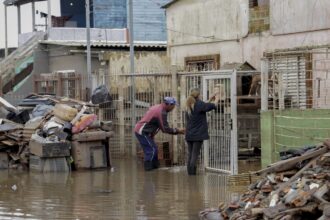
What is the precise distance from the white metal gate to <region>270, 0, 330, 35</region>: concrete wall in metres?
4.37

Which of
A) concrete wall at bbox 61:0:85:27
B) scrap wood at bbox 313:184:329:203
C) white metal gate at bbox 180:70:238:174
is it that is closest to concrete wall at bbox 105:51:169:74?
white metal gate at bbox 180:70:238:174

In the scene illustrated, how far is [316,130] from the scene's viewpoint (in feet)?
42.1

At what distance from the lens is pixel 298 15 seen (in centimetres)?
1906

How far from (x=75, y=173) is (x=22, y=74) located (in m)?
18.5

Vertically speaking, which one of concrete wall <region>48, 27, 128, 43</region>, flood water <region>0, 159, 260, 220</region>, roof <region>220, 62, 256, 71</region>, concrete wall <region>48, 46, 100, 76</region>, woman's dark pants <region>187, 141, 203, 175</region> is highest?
concrete wall <region>48, 27, 128, 43</region>

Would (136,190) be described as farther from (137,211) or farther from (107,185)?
(137,211)

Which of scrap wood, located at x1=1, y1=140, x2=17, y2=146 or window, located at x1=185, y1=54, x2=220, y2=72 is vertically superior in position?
window, located at x1=185, y1=54, x2=220, y2=72

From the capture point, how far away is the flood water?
1077 centimetres

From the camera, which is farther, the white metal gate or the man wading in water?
the man wading in water

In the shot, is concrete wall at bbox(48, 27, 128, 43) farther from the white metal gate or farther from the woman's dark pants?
the woman's dark pants

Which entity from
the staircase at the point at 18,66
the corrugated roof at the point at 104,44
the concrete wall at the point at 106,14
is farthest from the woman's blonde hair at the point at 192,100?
the concrete wall at the point at 106,14

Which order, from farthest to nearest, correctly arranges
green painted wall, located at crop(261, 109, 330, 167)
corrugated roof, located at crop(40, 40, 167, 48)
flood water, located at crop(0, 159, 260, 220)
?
1. corrugated roof, located at crop(40, 40, 167, 48)
2. green painted wall, located at crop(261, 109, 330, 167)
3. flood water, located at crop(0, 159, 260, 220)

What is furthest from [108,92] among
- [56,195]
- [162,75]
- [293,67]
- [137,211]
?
[137,211]

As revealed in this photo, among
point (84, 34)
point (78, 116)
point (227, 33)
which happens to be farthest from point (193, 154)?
point (84, 34)
